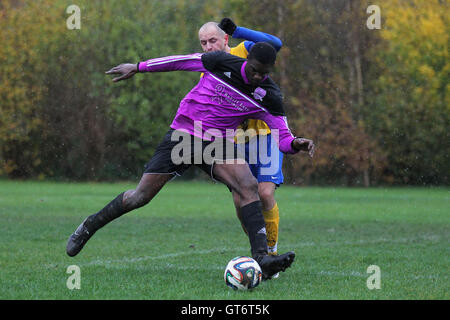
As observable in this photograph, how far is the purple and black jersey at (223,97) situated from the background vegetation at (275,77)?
21.6 meters

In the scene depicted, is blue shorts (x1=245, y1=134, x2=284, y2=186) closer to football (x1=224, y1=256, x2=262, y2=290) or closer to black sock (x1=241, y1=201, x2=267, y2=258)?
black sock (x1=241, y1=201, x2=267, y2=258)

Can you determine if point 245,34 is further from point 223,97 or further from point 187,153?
point 187,153

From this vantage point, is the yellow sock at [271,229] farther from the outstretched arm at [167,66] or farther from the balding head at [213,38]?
the balding head at [213,38]

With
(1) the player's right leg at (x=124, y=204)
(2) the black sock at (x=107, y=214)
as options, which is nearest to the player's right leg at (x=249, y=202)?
(1) the player's right leg at (x=124, y=204)

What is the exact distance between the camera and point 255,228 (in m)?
5.99

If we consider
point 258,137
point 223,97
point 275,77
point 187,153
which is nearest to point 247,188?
point 187,153

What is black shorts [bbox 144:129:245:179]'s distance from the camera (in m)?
6.35

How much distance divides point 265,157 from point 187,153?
1.04m

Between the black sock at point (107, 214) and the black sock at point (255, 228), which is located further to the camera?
the black sock at point (107, 214)

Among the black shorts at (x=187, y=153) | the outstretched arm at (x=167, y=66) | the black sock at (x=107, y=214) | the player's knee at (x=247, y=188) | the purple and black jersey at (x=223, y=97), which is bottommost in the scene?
the black sock at (x=107, y=214)

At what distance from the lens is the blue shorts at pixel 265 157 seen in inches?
279
